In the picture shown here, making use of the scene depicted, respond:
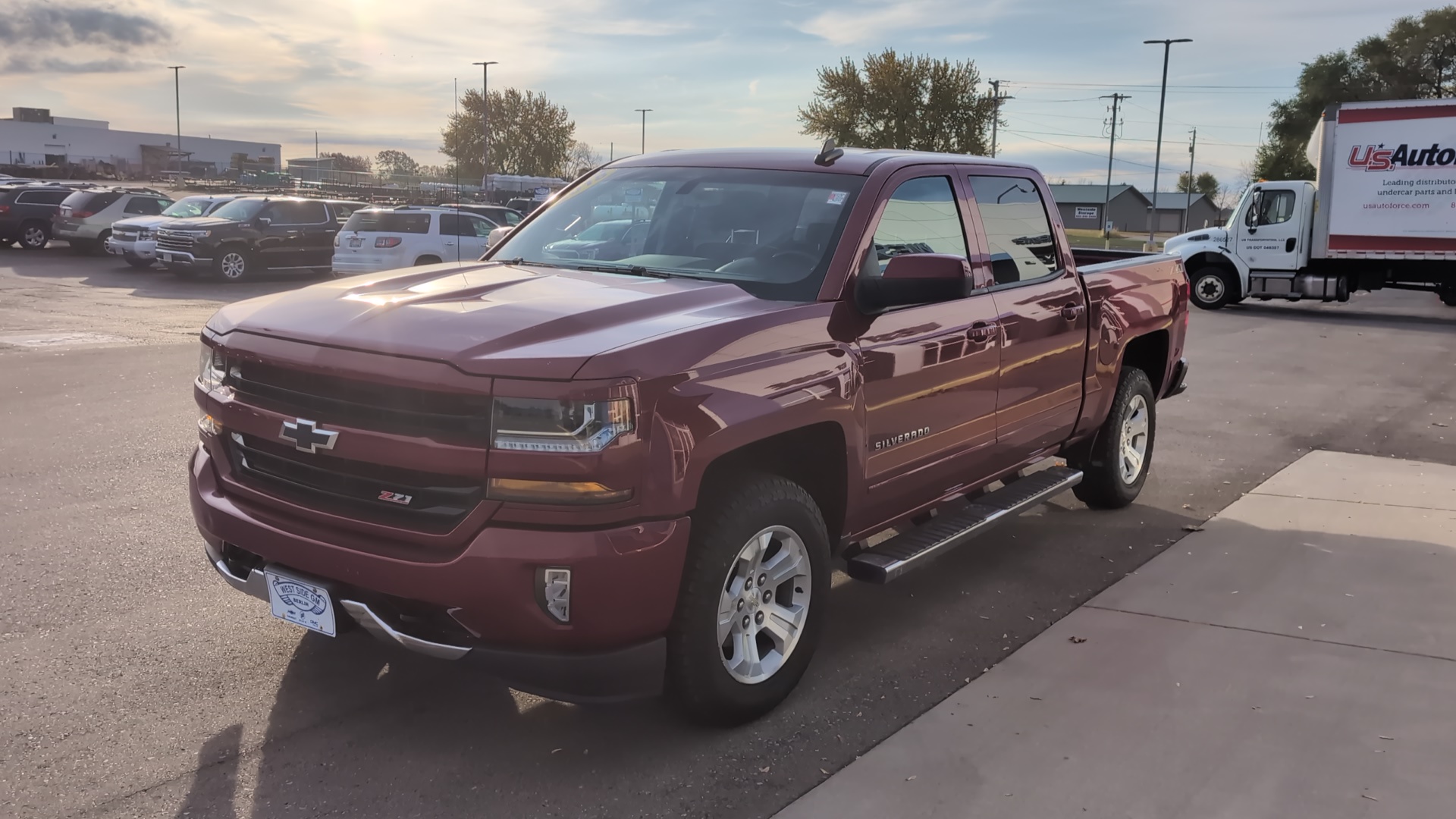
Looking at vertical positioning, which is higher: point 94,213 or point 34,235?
point 94,213

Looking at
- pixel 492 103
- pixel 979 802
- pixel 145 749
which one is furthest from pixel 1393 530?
pixel 492 103

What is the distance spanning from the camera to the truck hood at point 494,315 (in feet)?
10.3

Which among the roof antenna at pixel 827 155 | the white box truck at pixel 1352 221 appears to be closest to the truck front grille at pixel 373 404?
the roof antenna at pixel 827 155

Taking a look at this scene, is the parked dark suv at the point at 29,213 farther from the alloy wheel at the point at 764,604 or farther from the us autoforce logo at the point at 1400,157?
the alloy wheel at the point at 764,604

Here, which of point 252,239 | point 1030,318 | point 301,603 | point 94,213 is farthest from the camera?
point 94,213

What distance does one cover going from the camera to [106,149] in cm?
10388

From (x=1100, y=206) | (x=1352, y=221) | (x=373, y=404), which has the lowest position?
(x=373, y=404)

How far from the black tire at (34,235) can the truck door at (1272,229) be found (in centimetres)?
2770

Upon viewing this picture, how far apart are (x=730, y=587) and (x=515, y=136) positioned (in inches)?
3797

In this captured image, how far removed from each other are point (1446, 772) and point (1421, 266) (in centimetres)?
2091

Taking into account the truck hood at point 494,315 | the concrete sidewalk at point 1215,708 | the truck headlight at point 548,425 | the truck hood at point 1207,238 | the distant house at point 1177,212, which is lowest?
the concrete sidewalk at point 1215,708

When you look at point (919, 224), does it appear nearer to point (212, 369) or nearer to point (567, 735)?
point (567, 735)

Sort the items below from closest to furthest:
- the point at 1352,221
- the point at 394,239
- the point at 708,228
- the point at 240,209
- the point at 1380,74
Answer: the point at 708,228 → the point at 394,239 → the point at 1352,221 → the point at 240,209 → the point at 1380,74

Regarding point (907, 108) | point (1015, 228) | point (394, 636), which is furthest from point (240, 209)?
point (907, 108)
